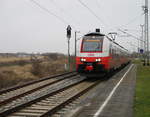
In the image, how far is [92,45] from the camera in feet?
66.0

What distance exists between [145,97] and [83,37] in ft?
30.1

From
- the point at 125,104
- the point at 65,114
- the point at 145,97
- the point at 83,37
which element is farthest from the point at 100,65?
the point at 65,114

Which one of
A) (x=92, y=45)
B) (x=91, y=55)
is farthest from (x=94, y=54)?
(x=92, y=45)

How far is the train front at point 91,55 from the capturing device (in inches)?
770

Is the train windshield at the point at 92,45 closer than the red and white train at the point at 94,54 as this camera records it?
No

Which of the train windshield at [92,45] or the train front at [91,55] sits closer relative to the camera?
the train front at [91,55]

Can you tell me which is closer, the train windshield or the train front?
the train front

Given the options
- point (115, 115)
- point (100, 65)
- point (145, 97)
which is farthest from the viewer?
point (100, 65)

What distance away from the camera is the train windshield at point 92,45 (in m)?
19.9

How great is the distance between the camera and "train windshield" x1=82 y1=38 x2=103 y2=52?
1989 cm

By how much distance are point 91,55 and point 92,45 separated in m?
0.83

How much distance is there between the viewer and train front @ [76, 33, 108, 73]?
64.2ft

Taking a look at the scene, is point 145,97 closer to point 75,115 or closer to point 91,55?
point 75,115

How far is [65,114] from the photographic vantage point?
914 cm
